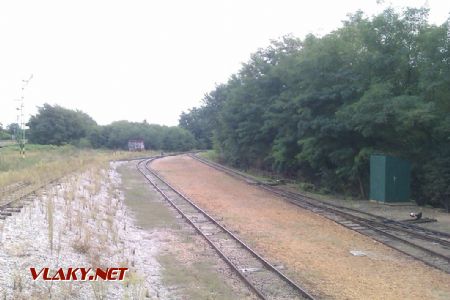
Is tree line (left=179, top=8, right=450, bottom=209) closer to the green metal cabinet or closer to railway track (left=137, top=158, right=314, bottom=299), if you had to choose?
the green metal cabinet

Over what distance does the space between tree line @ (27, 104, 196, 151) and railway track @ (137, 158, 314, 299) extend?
74863 mm

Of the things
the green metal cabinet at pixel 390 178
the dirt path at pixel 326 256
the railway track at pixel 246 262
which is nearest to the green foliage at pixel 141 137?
the dirt path at pixel 326 256

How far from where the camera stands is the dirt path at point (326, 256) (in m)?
9.52

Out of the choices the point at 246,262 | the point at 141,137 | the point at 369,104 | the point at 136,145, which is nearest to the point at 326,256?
the point at 246,262

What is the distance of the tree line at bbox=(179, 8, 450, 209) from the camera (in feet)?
66.8

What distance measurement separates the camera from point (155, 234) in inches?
595

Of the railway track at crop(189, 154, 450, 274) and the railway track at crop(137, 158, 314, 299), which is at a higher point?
the railway track at crop(189, 154, 450, 274)

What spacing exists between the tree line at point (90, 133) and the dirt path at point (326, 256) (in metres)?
→ 72.7

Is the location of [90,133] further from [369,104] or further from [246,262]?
[246,262]

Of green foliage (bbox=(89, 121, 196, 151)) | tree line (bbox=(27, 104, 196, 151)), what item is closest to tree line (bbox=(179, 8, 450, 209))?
green foliage (bbox=(89, 121, 196, 151))

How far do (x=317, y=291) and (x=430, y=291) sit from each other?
2080 mm

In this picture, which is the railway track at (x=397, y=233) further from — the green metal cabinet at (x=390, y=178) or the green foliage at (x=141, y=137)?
the green foliage at (x=141, y=137)

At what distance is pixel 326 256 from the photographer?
12172 mm

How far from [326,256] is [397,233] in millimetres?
3778
